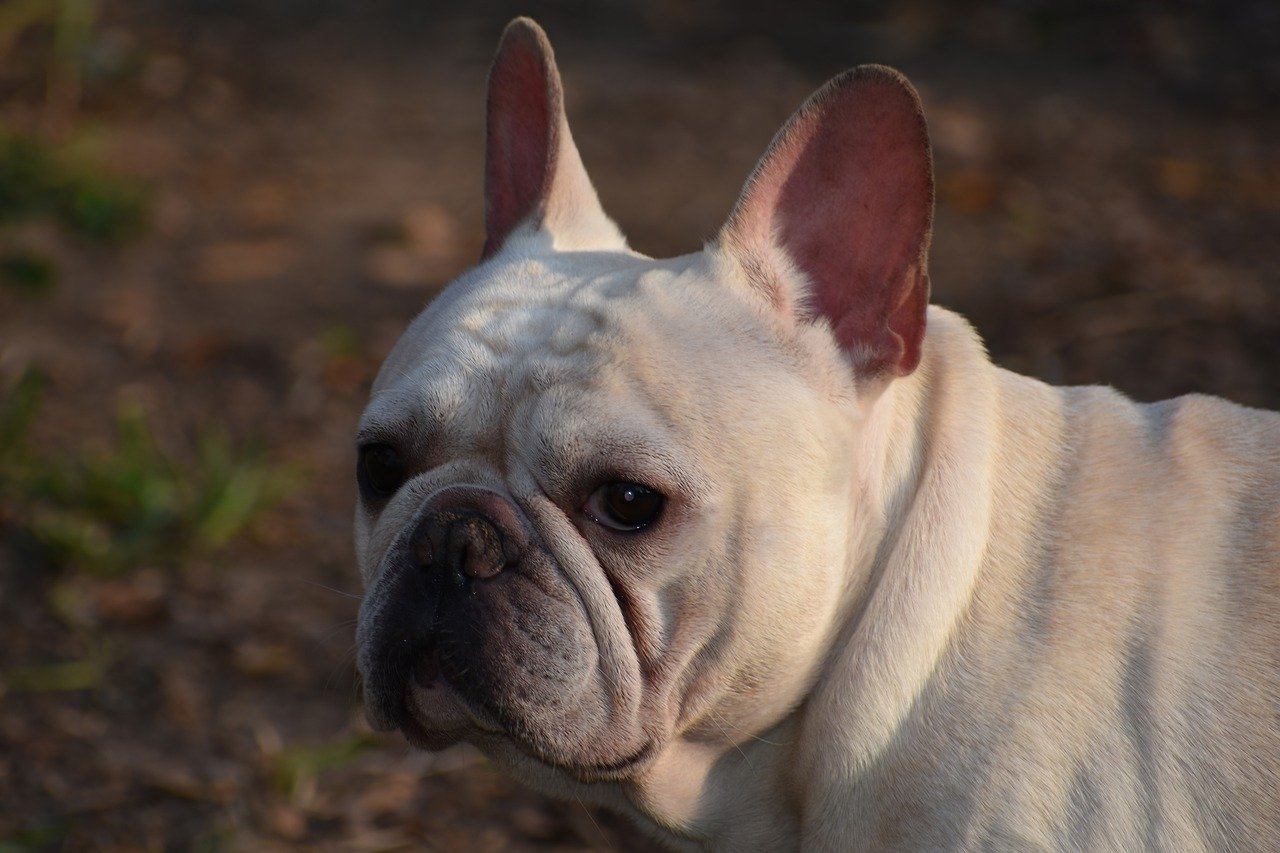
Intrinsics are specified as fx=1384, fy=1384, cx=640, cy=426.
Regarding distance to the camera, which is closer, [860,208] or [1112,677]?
[1112,677]

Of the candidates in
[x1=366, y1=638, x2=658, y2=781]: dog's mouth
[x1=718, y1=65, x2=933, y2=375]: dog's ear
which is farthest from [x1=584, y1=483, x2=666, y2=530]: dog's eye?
[x1=718, y1=65, x2=933, y2=375]: dog's ear

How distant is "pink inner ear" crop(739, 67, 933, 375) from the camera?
2412mm

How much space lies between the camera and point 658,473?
2318 mm

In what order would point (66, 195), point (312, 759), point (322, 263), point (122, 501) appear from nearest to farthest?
point (312, 759) → point (122, 501) → point (322, 263) → point (66, 195)

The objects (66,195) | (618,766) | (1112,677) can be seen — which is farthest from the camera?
(66,195)

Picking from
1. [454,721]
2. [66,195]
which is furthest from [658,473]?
[66,195]

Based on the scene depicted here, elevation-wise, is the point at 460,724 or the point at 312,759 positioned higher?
the point at 460,724

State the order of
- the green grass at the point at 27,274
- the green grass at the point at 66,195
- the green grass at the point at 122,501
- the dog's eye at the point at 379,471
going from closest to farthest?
1. the dog's eye at the point at 379,471
2. the green grass at the point at 122,501
3. the green grass at the point at 27,274
4. the green grass at the point at 66,195

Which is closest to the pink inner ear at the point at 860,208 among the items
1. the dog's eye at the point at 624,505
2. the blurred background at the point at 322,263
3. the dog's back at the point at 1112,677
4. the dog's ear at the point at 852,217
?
the dog's ear at the point at 852,217

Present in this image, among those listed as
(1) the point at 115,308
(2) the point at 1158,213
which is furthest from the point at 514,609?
(2) the point at 1158,213

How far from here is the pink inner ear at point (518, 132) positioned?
2.99 metres

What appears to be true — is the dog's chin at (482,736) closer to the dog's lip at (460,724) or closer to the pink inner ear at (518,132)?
the dog's lip at (460,724)

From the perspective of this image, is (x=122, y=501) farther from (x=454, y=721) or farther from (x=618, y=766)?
(x=618, y=766)

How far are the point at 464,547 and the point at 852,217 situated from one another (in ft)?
3.01
